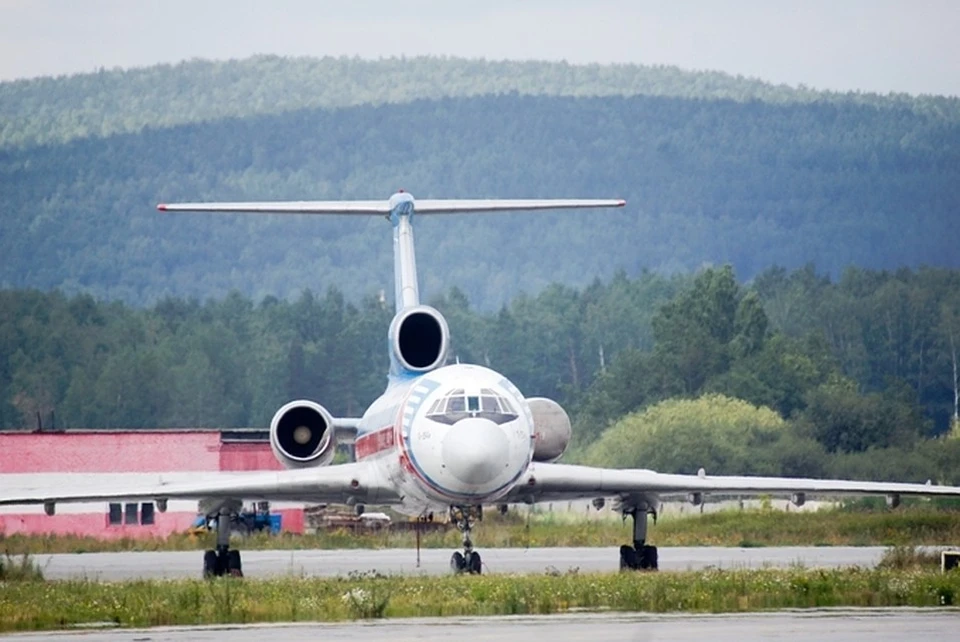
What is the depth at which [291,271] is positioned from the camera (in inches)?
7820

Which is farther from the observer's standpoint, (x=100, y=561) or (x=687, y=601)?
(x=100, y=561)

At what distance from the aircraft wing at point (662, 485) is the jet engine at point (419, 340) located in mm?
3386

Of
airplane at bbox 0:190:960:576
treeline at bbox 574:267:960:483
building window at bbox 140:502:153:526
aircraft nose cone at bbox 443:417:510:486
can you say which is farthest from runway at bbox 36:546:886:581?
treeline at bbox 574:267:960:483

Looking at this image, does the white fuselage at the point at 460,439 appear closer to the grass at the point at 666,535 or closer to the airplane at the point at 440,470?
the airplane at the point at 440,470

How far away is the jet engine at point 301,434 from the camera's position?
106ft

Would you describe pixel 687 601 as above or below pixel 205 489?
below

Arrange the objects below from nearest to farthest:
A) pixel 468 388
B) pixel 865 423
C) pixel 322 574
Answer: pixel 468 388
pixel 322 574
pixel 865 423

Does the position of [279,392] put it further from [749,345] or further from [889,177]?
[889,177]

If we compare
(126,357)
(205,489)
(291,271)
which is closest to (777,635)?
(205,489)

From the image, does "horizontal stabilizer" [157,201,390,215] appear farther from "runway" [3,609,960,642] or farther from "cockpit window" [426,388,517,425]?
"runway" [3,609,960,642]

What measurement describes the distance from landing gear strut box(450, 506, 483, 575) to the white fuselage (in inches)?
12.9

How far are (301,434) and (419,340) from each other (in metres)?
2.61

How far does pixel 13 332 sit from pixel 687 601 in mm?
78692

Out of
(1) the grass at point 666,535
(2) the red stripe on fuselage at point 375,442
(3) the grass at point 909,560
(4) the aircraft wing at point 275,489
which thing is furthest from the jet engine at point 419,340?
(1) the grass at point 666,535
